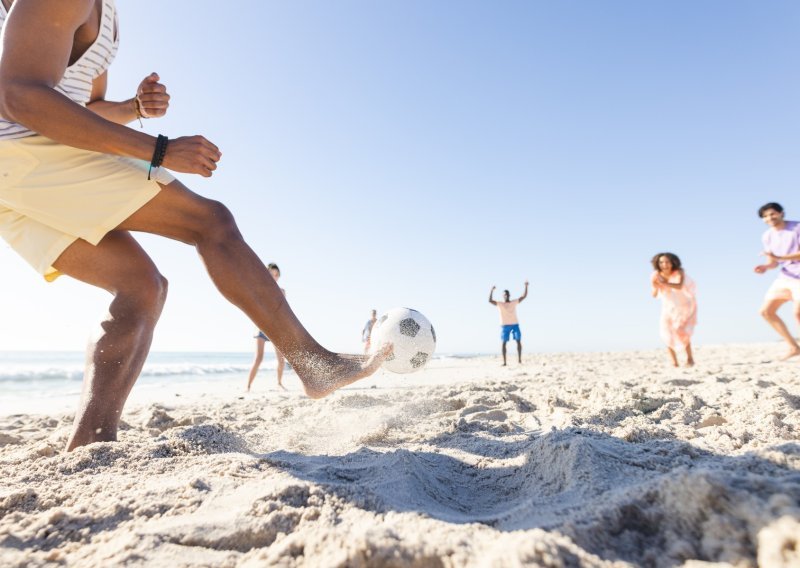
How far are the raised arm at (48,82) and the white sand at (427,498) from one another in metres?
1.19

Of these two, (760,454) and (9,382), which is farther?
(9,382)

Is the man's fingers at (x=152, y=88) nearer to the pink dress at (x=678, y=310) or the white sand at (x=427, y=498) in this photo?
the white sand at (x=427, y=498)

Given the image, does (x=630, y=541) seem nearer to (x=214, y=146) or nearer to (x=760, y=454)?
(x=760, y=454)

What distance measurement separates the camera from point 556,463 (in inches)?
60.4

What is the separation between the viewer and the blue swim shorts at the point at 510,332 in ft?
36.8

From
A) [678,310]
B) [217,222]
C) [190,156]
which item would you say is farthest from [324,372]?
[678,310]

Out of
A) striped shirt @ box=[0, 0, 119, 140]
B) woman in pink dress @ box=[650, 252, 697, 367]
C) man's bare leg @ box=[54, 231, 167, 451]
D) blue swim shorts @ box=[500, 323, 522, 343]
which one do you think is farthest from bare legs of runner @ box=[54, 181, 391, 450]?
blue swim shorts @ box=[500, 323, 522, 343]

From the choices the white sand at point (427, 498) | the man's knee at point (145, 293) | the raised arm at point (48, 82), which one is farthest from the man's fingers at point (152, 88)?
the white sand at point (427, 498)

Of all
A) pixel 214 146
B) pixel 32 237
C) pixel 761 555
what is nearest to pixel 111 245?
pixel 32 237

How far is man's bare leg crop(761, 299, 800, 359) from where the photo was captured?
22.0ft

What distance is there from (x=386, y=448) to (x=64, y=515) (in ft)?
4.24

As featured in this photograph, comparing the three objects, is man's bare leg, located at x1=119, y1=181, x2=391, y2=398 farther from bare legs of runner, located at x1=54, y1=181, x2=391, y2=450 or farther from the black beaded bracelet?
the black beaded bracelet

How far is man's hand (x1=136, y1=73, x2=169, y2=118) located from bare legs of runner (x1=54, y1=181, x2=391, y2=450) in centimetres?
77

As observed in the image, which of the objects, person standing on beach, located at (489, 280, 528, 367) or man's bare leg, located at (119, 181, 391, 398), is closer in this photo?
man's bare leg, located at (119, 181, 391, 398)
